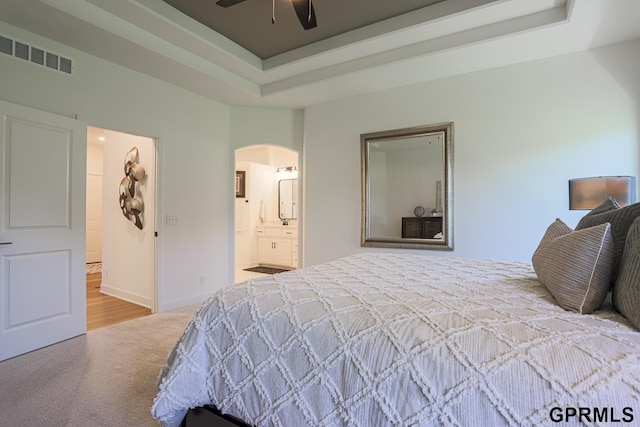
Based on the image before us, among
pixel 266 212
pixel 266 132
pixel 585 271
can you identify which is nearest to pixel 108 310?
pixel 266 132

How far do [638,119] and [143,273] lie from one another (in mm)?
5462

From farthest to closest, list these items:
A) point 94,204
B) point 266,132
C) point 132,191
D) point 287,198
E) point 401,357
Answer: point 287,198
point 94,204
point 266,132
point 132,191
point 401,357

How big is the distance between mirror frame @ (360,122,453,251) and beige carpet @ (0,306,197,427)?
2.41 m

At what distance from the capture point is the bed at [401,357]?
753 mm

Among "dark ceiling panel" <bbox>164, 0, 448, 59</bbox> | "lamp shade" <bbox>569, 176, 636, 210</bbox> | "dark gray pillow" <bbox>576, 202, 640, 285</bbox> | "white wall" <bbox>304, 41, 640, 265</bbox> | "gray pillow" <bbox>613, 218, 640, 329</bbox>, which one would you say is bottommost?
"gray pillow" <bbox>613, 218, 640, 329</bbox>

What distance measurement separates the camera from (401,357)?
0.90 m

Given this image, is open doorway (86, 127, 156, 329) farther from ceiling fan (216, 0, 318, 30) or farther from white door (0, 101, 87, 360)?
ceiling fan (216, 0, 318, 30)

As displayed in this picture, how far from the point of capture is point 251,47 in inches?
136

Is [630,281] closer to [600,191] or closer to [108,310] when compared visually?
[600,191]

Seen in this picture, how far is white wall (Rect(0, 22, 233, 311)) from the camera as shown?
9.00 feet

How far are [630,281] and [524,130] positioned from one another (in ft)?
8.54

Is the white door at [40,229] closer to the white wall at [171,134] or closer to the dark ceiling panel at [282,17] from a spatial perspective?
the white wall at [171,134]

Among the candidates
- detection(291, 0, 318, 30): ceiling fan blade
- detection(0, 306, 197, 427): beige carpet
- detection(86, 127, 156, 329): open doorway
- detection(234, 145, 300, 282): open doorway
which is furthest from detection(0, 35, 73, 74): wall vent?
detection(234, 145, 300, 282): open doorway

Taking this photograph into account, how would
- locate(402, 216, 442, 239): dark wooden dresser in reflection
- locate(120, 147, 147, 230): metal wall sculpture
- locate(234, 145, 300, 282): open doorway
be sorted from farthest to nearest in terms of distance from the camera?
1. locate(234, 145, 300, 282): open doorway
2. locate(120, 147, 147, 230): metal wall sculpture
3. locate(402, 216, 442, 239): dark wooden dresser in reflection
